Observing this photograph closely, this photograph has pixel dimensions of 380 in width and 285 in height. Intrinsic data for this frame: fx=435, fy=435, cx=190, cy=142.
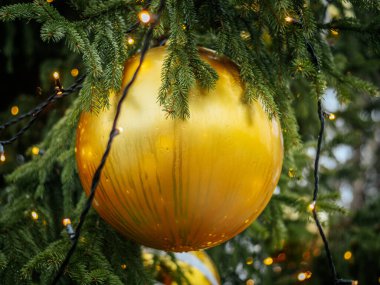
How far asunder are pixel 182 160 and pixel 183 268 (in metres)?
1.06

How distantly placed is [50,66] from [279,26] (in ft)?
6.43

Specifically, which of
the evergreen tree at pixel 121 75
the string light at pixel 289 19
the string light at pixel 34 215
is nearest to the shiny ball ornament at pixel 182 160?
the evergreen tree at pixel 121 75

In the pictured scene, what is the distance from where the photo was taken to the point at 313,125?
10.7 feet

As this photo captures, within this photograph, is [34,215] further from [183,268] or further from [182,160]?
[182,160]

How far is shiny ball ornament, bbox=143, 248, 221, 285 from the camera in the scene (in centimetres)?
208

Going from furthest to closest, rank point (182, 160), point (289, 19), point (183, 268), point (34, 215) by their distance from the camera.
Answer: point (183, 268)
point (34, 215)
point (289, 19)
point (182, 160)

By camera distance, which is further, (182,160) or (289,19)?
(289,19)

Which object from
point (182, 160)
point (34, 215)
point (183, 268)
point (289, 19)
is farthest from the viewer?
point (183, 268)

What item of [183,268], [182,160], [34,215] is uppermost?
[182,160]

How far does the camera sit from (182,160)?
1.19 metres

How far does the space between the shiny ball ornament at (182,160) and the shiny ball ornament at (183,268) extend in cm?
79

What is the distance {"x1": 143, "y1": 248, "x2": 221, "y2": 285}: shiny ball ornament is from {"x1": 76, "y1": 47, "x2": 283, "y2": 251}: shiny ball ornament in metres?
0.79

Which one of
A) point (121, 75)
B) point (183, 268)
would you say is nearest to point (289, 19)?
point (121, 75)

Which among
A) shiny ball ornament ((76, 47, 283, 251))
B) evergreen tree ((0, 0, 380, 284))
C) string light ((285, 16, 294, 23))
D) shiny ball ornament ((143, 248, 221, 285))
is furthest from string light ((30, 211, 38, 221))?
string light ((285, 16, 294, 23))
